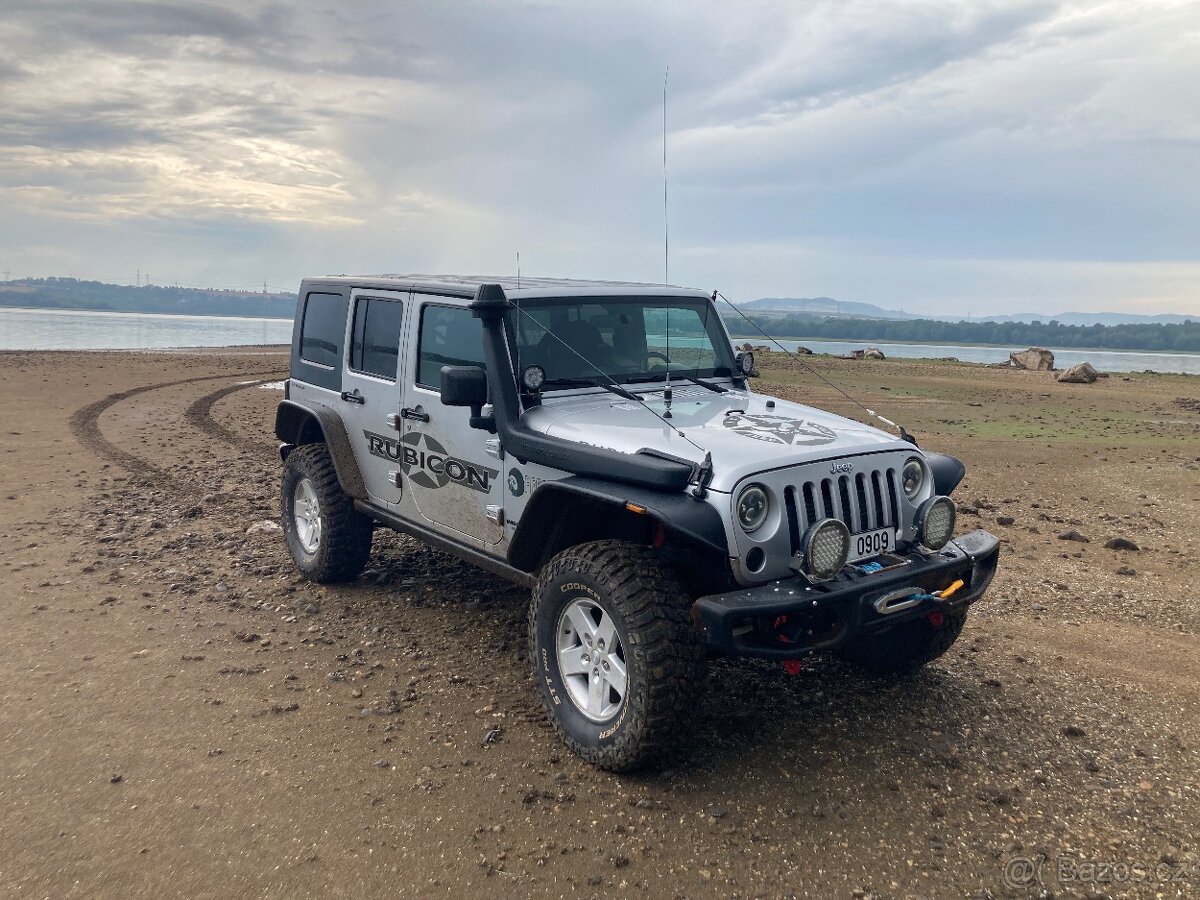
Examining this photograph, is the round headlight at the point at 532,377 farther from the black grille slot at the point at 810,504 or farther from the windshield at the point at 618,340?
the black grille slot at the point at 810,504

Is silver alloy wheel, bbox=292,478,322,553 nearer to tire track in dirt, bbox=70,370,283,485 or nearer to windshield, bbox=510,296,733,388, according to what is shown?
windshield, bbox=510,296,733,388

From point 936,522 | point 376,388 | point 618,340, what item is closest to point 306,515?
point 376,388

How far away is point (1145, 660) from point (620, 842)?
3536 mm

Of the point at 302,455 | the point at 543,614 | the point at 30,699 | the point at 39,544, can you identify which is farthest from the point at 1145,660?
the point at 39,544

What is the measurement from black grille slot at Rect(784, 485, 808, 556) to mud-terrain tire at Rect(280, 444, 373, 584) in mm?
3401

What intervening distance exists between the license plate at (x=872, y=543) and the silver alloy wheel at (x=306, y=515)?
3870mm

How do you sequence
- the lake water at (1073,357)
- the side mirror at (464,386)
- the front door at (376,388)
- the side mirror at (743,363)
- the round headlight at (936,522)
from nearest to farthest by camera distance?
the round headlight at (936,522), the side mirror at (464,386), the front door at (376,388), the side mirror at (743,363), the lake water at (1073,357)

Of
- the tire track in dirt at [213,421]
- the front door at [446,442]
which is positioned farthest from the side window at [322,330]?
the tire track in dirt at [213,421]

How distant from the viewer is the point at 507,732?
450 cm

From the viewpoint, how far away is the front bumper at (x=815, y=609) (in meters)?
3.76

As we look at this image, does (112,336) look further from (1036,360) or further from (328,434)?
(328,434)

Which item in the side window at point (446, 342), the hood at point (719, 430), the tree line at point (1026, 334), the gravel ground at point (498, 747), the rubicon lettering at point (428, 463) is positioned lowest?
the gravel ground at point (498, 747)

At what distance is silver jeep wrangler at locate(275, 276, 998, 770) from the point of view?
393cm

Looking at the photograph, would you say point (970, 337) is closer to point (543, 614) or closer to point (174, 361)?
point (174, 361)
